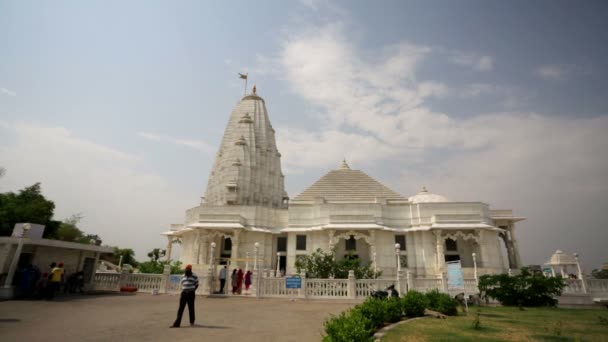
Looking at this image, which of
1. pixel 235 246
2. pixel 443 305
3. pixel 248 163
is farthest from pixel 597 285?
pixel 248 163

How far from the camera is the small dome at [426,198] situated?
99.4 ft

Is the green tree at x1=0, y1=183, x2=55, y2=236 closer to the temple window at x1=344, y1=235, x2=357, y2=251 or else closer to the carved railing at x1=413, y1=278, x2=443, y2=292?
the temple window at x1=344, y1=235, x2=357, y2=251

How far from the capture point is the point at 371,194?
3416 cm

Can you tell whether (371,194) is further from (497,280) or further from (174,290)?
(174,290)

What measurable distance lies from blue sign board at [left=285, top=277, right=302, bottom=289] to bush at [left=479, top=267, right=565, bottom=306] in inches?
349

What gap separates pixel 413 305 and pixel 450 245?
2155 centimetres

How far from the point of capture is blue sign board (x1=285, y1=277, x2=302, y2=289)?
15.0 metres

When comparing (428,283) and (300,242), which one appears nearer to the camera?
(428,283)

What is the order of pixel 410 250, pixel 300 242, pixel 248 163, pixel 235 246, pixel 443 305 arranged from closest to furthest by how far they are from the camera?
1. pixel 443 305
2. pixel 235 246
3. pixel 410 250
4. pixel 300 242
5. pixel 248 163

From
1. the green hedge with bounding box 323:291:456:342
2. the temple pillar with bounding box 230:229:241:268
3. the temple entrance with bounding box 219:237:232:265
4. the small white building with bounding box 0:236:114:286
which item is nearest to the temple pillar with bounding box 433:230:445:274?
the green hedge with bounding box 323:291:456:342

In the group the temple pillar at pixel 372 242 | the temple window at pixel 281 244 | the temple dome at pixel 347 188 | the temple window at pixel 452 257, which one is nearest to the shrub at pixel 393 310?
the temple pillar at pixel 372 242

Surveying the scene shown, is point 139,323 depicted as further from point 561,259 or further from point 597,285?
point 561,259

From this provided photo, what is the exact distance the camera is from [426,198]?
30.9m

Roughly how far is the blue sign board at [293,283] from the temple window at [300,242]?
12679 mm
